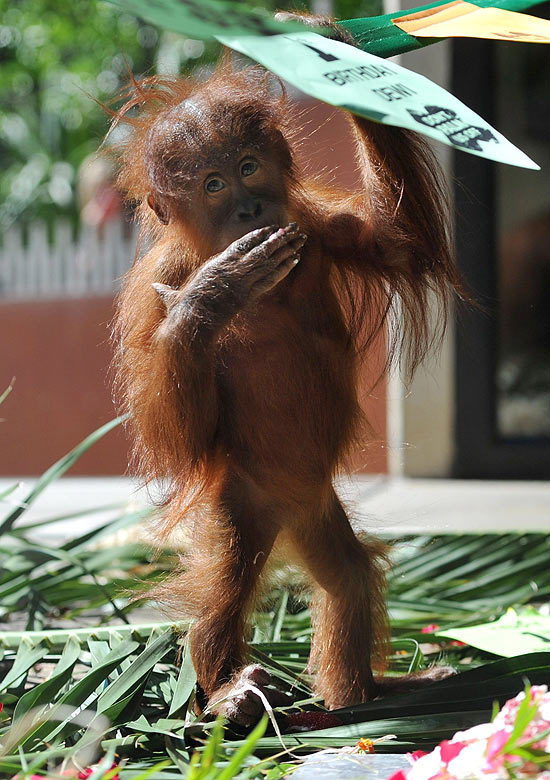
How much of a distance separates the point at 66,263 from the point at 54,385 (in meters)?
1.46

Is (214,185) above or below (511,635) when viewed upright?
above

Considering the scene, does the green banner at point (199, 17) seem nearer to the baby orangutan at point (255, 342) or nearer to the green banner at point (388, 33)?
the baby orangutan at point (255, 342)

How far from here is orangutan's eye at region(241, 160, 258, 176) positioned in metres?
1.77

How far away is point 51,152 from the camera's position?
48.4 ft

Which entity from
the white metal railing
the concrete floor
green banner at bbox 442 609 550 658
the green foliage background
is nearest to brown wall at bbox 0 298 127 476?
the white metal railing

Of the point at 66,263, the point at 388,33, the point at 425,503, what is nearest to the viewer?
the point at 388,33

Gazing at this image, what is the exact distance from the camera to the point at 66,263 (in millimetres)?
8461

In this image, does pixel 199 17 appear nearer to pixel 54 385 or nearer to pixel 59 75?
pixel 54 385

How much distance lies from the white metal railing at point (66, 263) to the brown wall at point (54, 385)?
0.27m

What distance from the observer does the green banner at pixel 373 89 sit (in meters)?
1.26

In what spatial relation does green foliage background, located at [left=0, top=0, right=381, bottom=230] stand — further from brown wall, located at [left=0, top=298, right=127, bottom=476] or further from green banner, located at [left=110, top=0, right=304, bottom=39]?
green banner, located at [left=110, top=0, right=304, bottom=39]

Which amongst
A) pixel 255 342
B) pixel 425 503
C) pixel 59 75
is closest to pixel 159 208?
pixel 255 342

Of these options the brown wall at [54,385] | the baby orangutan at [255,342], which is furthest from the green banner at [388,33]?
the brown wall at [54,385]

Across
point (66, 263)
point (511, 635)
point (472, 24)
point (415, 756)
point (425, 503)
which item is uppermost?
point (472, 24)
